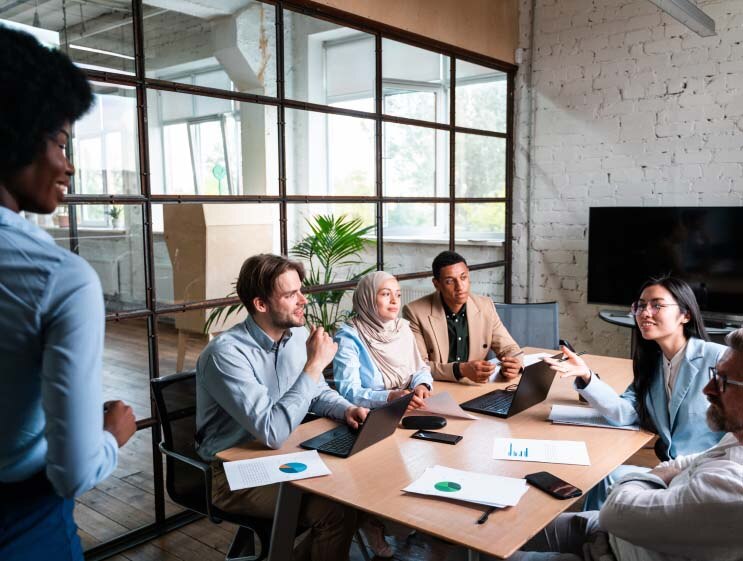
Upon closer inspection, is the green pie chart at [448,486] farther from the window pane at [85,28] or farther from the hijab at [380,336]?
the window pane at [85,28]

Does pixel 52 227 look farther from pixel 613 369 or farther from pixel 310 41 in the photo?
pixel 613 369

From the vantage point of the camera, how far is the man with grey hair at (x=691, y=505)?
4.31ft

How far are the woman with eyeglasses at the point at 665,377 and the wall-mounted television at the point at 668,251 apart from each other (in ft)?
6.63

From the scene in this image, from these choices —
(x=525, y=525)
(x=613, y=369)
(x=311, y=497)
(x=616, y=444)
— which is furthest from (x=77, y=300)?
(x=613, y=369)

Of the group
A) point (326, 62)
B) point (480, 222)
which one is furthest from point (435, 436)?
point (480, 222)

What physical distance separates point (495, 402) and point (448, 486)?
0.81m

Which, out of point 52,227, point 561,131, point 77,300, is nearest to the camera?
point 77,300

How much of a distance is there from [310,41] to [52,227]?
164 centimetres

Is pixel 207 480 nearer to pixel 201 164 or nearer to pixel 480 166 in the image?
pixel 201 164

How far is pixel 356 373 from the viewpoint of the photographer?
2609 mm

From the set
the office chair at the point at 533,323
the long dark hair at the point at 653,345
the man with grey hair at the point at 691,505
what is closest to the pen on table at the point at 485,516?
the man with grey hair at the point at 691,505

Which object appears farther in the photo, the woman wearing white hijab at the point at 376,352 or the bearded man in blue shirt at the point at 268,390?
the woman wearing white hijab at the point at 376,352

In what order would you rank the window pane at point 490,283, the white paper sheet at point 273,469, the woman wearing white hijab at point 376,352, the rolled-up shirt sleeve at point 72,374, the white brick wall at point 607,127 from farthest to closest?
the window pane at point 490,283
the white brick wall at point 607,127
the woman wearing white hijab at point 376,352
the white paper sheet at point 273,469
the rolled-up shirt sleeve at point 72,374

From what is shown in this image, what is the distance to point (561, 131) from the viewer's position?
4.82m
